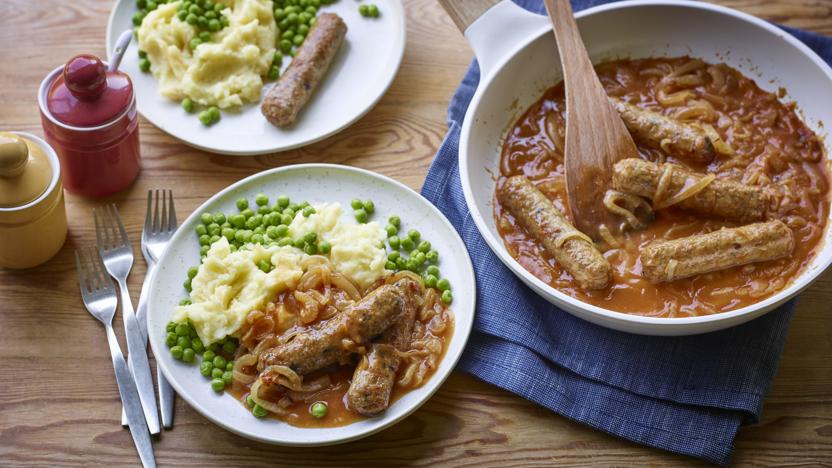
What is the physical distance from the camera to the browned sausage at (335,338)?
4109 millimetres

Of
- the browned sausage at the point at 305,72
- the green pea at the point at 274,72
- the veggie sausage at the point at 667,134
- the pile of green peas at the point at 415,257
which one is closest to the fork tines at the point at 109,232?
the browned sausage at the point at 305,72

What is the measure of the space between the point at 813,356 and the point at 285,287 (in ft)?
9.32

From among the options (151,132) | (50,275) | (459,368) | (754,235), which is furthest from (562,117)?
(50,275)

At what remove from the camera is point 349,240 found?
15.0 ft

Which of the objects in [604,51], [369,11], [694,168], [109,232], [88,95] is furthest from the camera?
[369,11]

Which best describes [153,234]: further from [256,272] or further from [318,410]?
[318,410]

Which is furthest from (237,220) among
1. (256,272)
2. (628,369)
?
(628,369)

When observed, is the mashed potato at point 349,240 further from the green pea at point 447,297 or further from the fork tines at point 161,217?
the fork tines at point 161,217

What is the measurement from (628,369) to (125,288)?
275 centimetres

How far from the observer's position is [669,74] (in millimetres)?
5109

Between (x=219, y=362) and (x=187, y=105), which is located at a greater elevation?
(x=187, y=105)

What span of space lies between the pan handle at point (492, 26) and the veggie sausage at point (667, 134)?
26.7 inches

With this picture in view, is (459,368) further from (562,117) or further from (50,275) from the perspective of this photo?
(50,275)

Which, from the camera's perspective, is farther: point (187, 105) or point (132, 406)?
point (187, 105)
